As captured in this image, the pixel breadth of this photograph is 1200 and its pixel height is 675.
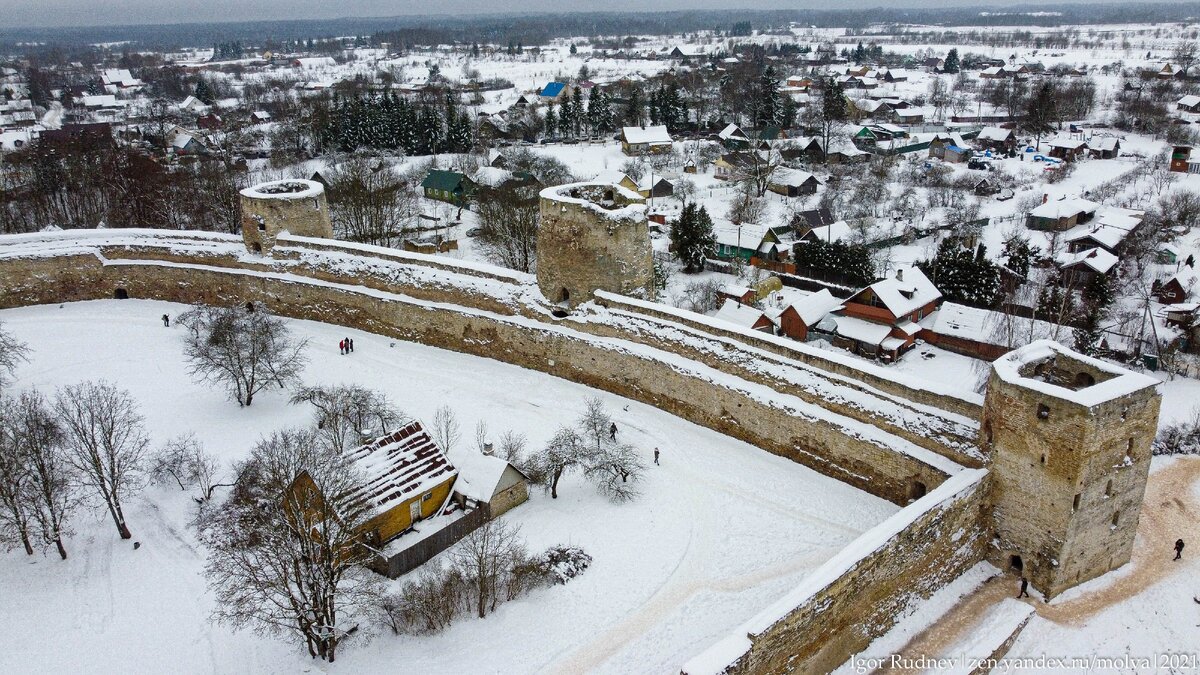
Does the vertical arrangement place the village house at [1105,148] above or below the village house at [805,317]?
above

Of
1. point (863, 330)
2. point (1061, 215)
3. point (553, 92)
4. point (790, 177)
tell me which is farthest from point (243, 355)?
point (553, 92)

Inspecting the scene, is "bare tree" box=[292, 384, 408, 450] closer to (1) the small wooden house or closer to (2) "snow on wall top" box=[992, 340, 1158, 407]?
(1) the small wooden house

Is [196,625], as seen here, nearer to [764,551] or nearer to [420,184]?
[764,551]

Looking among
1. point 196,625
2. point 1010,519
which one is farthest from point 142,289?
point 1010,519

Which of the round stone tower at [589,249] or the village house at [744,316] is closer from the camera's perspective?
the round stone tower at [589,249]

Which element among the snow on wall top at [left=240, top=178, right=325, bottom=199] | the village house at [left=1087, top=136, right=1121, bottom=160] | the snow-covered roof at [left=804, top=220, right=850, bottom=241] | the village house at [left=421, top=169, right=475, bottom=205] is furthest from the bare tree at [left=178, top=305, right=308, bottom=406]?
the village house at [left=1087, top=136, right=1121, bottom=160]

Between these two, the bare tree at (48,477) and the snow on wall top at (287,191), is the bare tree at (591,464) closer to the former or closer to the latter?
the bare tree at (48,477)

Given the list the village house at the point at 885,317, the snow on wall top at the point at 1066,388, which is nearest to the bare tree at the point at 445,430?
the snow on wall top at the point at 1066,388
